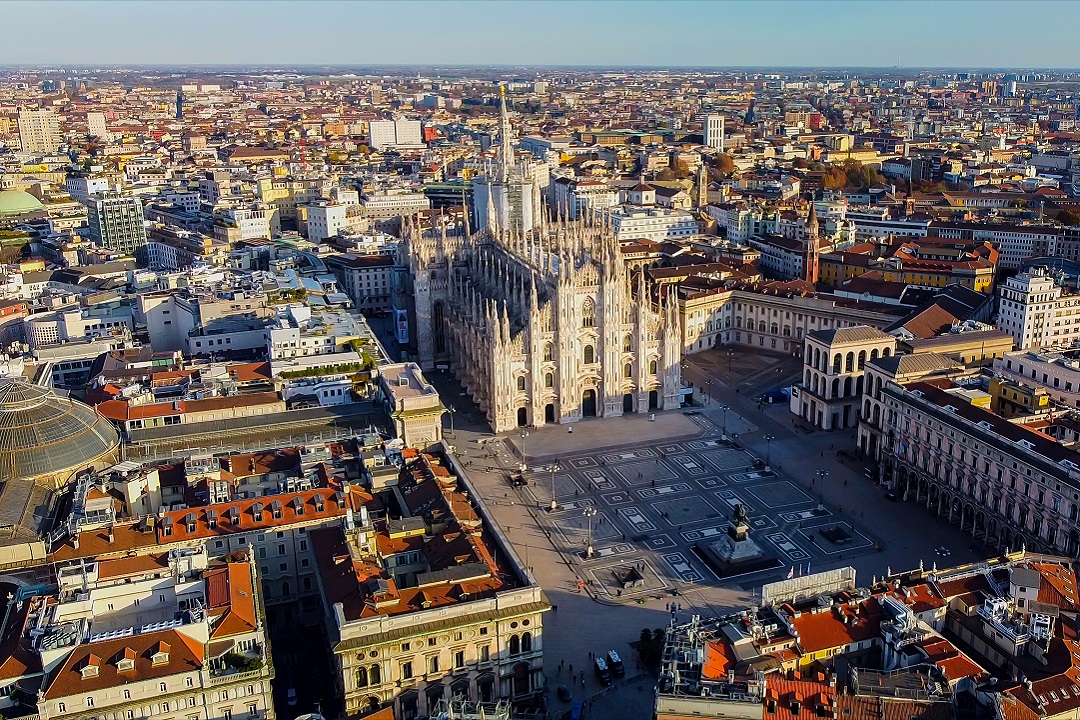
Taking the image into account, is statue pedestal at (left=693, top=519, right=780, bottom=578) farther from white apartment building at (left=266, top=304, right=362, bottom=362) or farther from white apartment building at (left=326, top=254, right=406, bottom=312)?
white apartment building at (left=326, top=254, right=406, bottom=312)

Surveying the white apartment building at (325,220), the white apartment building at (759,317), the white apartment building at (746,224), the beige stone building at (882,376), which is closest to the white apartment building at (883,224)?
the white apartment building at (746,224)

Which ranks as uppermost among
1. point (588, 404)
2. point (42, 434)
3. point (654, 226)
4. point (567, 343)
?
point (654, 226)

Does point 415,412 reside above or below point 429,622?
above

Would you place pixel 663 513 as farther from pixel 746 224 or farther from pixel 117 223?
pixel 117 223

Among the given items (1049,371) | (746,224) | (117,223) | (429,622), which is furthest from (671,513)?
(117,223)

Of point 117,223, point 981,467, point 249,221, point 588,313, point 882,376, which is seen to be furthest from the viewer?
point 249,221

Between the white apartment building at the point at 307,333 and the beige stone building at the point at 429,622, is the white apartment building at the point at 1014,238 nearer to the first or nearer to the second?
the white apartment building at the point at 307,333

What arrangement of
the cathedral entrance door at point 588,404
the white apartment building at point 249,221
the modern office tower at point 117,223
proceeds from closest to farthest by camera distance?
the cathedral entrance door at point 588,404 → the modern office tower at point 117,223 → the white apartment building at point 249,221
